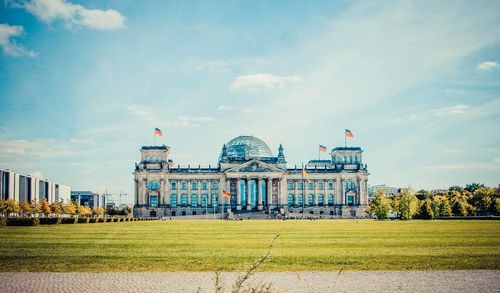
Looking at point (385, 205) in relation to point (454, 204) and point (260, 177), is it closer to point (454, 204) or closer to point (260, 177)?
point (454, 204)

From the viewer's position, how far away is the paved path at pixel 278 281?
56.7ft

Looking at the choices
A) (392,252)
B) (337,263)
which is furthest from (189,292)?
(392,252)

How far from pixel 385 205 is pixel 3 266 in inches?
3383

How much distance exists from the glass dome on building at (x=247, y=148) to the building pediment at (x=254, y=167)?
7620mm

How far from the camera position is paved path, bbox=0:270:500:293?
1730 centimetres

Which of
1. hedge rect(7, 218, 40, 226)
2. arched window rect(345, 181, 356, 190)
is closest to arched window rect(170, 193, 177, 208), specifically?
arched window rect(345, 181, 356, 190)

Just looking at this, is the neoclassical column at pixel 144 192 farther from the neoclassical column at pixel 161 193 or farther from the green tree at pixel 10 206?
the green tree at pixel 10 206

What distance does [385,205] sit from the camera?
A: 322 ft

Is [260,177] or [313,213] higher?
[260,177]

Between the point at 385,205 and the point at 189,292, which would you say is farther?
the point at 385,205

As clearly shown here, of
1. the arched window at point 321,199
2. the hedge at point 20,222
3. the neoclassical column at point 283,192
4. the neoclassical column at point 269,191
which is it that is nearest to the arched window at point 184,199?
the neoclassical column at point 269,191

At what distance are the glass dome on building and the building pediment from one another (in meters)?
7.62

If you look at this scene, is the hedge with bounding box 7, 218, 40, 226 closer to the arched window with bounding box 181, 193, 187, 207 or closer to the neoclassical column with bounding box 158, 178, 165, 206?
the neoclassical column with bounding box 158, 178, 165, 206

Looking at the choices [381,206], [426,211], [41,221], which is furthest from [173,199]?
[426,211]
